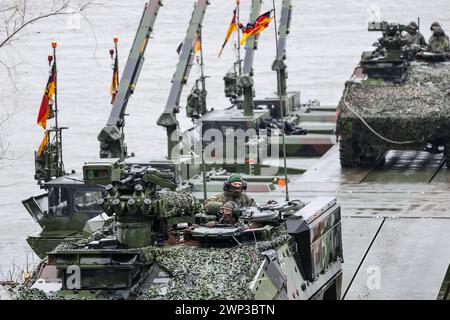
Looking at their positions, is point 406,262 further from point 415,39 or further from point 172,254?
point 415,39

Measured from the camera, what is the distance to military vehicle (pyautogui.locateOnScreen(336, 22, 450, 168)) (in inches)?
1168

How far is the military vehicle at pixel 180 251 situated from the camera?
14.4m

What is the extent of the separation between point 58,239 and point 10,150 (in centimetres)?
1574

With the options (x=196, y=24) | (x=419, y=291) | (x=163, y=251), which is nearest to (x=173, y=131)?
(x=196, y=24)

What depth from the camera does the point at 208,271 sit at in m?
14.7

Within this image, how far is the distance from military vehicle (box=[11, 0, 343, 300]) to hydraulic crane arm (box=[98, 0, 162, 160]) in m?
9.71

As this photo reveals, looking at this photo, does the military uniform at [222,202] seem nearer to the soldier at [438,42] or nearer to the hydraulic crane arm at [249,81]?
the soldier at [438,42]

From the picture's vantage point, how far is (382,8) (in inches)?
3022

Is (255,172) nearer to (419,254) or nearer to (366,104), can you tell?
(366,104)

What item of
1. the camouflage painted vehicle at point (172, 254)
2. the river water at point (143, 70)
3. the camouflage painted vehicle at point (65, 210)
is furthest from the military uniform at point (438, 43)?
the camouflage painted vehicle at point (172, 254)

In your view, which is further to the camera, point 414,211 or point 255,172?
point 255,172

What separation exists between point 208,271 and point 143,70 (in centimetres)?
4662

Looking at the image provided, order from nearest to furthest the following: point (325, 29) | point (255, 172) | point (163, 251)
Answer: point (163, 251) → point (255, 172) → point (325, 29)

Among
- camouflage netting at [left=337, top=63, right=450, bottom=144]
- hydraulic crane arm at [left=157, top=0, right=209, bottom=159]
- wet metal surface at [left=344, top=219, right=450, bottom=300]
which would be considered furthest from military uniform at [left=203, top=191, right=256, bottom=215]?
camouflage netting at [left=337, top=63, right=450, bottom=144]
